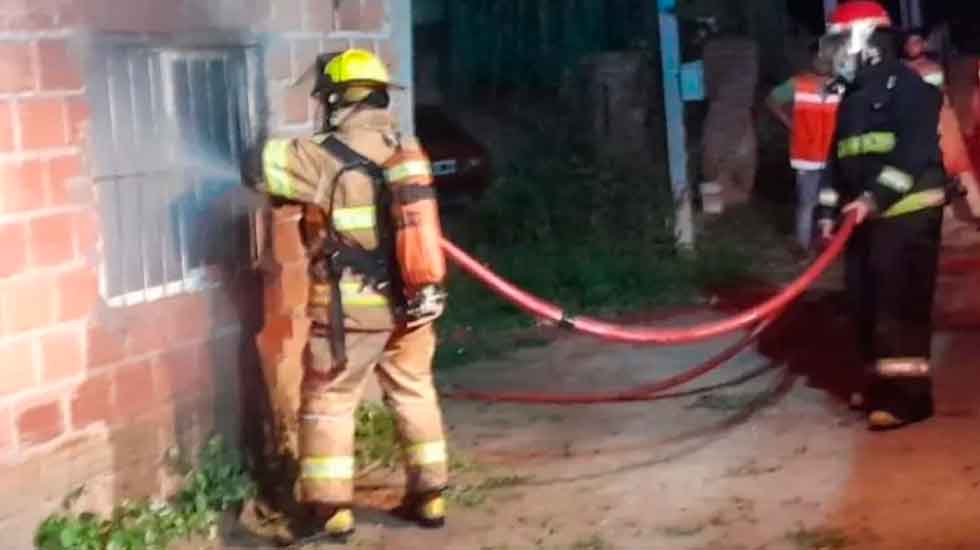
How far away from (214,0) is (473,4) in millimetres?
12463

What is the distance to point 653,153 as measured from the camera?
45.1 feet

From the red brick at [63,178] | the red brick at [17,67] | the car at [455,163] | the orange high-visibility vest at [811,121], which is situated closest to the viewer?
the red brick at [17,67]

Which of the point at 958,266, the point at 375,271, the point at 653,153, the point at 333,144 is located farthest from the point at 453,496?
the point at 653,153

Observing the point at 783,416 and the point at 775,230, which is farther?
the point at 775,230

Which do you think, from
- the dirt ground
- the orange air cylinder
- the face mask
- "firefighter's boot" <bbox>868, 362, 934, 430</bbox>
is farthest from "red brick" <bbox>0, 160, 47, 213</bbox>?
"firefighter's boot" <bbox>868, 362, 934, 430</bbox>

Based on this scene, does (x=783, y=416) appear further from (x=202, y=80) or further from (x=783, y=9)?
(x=783, y=9)

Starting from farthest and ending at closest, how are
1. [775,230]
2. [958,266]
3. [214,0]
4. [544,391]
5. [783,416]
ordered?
[775,230]
[958,266]
[544,391]
[783,416]
[214,0]

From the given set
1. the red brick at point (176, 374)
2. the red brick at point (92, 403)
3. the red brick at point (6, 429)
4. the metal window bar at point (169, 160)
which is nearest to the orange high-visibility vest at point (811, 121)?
the metal window bar at point (169, 160)

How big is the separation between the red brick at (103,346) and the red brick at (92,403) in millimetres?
62

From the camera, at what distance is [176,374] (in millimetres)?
5930

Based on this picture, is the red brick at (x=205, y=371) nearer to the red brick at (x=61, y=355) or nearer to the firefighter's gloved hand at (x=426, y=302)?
the red brick at (x=61, y=355)

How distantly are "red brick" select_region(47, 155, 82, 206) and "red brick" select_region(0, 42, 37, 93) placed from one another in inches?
11.6

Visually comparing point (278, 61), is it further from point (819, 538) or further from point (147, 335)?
point (819, 538)

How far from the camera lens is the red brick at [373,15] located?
277 inches
